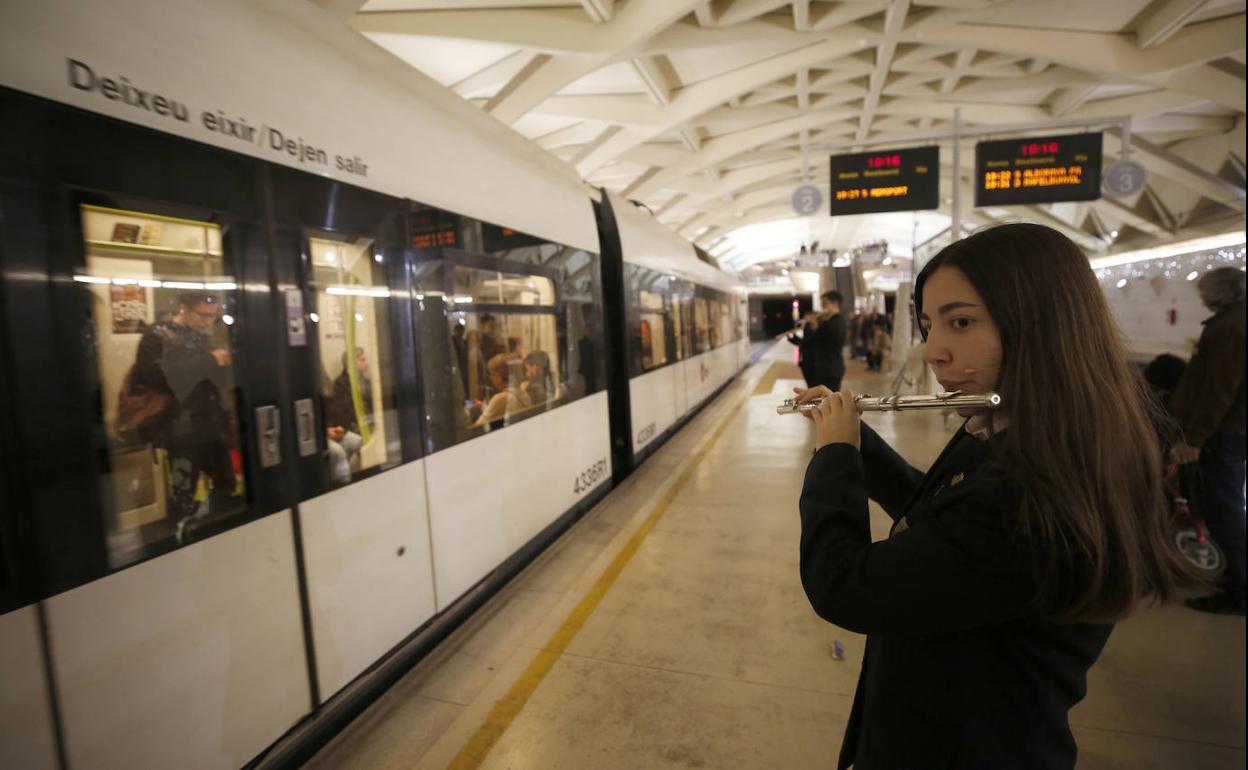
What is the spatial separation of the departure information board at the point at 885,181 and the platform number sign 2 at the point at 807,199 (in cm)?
53

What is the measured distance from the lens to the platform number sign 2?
1082 cm

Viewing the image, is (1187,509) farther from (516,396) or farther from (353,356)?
(353,356)

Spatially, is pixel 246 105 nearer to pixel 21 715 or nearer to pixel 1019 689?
pixel 21 715

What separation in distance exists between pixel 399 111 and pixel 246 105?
3.06 feet

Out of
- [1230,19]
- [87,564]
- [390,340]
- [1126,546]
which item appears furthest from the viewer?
[1230,19]

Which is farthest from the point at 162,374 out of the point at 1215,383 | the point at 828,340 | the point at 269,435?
the point at 828,340

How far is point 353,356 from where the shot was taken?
107 inches

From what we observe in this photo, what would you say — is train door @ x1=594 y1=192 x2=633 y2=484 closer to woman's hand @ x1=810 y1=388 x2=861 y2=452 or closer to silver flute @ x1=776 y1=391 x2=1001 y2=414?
silver flute @ x1=776 y1=391 x2=1001 y2=414

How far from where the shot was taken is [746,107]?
14117 millimetres

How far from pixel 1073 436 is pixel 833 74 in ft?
44.9

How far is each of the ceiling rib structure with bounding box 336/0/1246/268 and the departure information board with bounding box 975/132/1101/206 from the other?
2.23 feet

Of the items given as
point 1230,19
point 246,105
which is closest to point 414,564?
point 246,105

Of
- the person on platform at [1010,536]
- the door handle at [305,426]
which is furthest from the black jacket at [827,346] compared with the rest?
the person on platform at [1010,536]

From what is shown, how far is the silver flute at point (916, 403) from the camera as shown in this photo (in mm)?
1142
